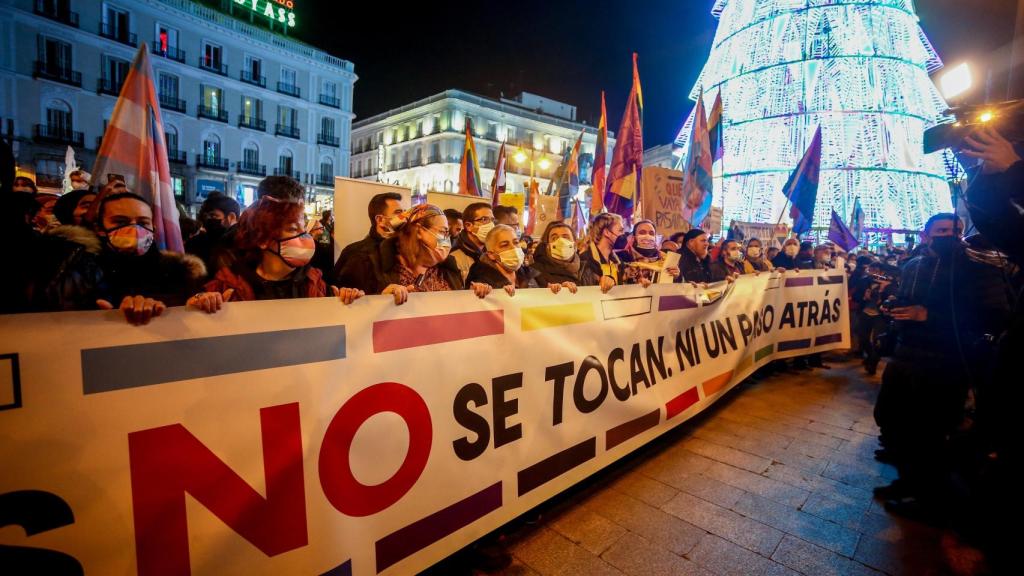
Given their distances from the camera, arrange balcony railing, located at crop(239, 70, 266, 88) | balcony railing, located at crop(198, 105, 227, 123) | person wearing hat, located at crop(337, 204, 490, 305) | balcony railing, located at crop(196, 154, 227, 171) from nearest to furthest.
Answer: person wearing hat, located at crop(337, 204, 490, 305), balcony railing, located at crop(196, 154, 227, 171), balcony railing, located at crop(198, 105, 227, 123), balcony railing, located at crop(239, 70, 266, 88)

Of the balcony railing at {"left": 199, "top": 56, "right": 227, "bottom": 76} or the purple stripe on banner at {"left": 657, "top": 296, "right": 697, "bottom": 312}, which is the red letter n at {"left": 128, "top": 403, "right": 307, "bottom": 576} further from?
the balcony railing at {"left": 199, "top": 56, "right": 227, "bottom": 76}

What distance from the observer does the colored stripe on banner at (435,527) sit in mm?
1945

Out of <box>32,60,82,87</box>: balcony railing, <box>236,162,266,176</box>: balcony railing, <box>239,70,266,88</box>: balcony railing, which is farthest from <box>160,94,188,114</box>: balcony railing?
<box>239,70,266,88</box>: balcony railing

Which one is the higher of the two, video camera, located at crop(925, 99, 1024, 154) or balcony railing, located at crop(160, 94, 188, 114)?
balcony railing, located at crop(160, 94, 188, 114)

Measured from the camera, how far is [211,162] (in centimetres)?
3425

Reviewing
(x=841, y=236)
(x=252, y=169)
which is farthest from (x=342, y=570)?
(x=252, y=169)

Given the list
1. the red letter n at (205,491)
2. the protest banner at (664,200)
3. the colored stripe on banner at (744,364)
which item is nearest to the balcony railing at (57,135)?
the protest banner at (664,200)

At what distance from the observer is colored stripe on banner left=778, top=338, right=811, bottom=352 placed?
6025 mm

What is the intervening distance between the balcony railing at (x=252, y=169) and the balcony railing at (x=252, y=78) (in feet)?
21.0

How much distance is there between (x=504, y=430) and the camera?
244cm

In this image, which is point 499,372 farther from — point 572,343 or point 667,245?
point 667,245

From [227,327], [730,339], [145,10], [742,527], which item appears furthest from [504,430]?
[145,10]

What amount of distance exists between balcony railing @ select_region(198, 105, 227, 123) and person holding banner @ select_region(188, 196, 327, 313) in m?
40.1

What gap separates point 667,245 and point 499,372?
5191mm
